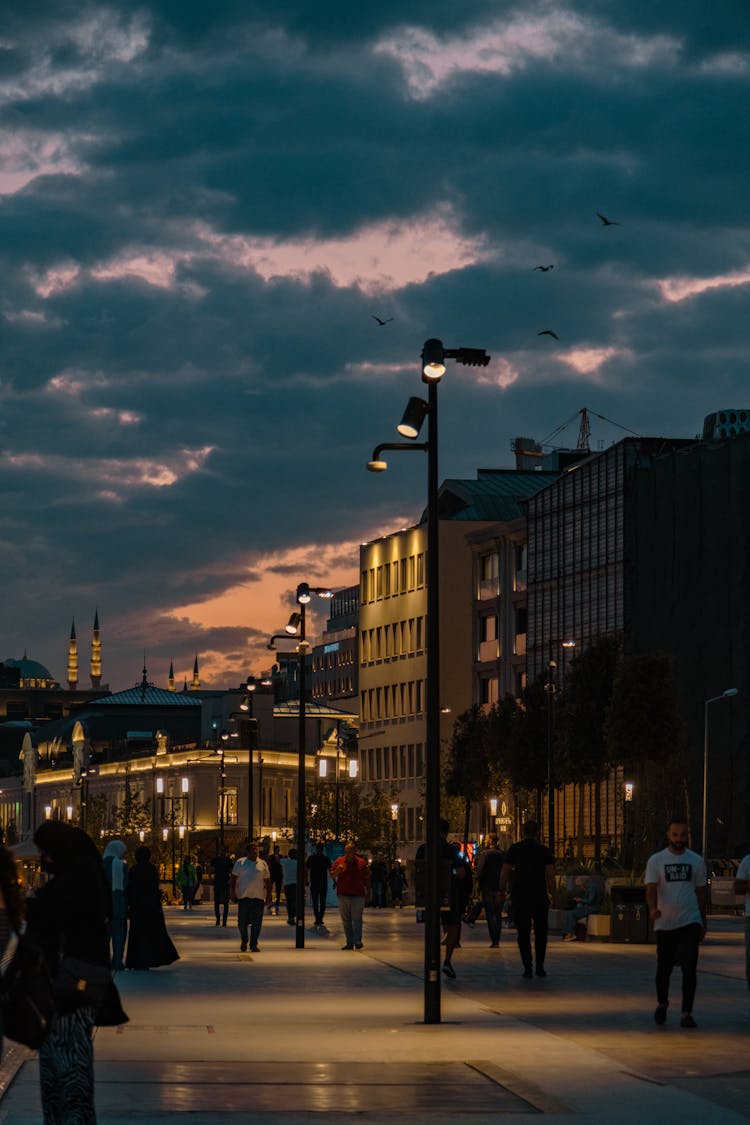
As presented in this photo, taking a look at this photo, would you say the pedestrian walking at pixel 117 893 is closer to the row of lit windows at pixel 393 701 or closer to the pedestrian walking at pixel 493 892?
the pedestrian walking at pixel 493 892

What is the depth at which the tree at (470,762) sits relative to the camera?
10450cm

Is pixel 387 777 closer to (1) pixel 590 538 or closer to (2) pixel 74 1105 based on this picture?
(1) pixel 590 538

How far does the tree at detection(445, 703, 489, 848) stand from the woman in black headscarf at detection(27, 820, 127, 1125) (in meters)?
92.1

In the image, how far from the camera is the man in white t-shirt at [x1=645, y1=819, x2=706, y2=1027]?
2030 centimetres

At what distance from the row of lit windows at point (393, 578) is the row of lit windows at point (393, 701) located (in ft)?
19.7

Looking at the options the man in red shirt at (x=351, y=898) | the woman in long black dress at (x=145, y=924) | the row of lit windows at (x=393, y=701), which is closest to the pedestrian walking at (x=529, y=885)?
the woman in long black dress at (x=145, y=924)

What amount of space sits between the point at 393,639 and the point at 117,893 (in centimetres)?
11124

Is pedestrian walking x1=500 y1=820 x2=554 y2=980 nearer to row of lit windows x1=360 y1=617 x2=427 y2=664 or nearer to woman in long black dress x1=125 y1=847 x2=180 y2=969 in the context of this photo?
woman in long black dress x1=125 y1=847 x2=180 y2=969

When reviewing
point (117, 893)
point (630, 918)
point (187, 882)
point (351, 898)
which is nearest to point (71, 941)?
point (117, 893)

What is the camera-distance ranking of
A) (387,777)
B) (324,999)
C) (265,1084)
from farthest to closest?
(387,777), (324,999), (265,1084)

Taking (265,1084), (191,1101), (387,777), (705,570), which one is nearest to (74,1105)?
(191,1101)

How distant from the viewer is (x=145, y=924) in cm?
3005

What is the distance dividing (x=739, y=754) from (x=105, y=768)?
10683cm

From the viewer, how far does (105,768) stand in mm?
192500
